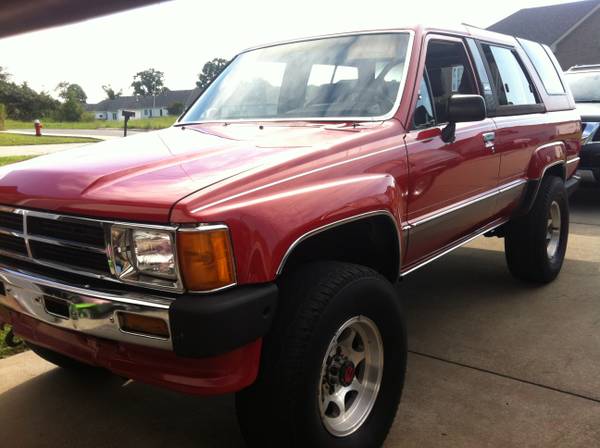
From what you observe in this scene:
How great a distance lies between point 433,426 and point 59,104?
72205 millimetres

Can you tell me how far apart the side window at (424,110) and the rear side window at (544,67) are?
6.29ft

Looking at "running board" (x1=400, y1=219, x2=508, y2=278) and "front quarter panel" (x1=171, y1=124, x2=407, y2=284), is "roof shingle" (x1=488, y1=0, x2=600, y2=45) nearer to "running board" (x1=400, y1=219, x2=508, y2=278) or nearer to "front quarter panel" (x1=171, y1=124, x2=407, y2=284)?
"running board" (x1=400, y1=219, x2=508, y2=278)

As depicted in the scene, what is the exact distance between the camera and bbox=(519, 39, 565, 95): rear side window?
4.61 m

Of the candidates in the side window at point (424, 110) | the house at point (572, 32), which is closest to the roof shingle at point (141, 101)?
the house at point (572, 32)

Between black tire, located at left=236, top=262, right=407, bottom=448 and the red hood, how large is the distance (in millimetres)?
505

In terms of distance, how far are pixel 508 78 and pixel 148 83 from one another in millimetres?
109954

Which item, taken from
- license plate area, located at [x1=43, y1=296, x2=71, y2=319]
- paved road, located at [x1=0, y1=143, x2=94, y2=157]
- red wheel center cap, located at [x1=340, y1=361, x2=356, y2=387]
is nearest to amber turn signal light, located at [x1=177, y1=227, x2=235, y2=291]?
license plate area, located at [x1=43, y1=296, x2=71, y2=319]

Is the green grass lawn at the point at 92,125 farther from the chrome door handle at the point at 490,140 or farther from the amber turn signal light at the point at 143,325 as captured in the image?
the amber turn signal light at the point at 143,325

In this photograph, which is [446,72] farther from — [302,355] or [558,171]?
[302,355]

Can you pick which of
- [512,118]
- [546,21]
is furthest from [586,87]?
[546,21]

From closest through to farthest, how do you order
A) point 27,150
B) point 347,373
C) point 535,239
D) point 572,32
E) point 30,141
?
point 347,373 → point 535,239 → point 27,150 → point 30,141 → point 572,32

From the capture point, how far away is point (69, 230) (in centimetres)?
205

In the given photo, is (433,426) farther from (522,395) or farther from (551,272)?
(551,272)

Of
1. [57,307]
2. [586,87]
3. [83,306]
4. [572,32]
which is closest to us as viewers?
[83,306]
